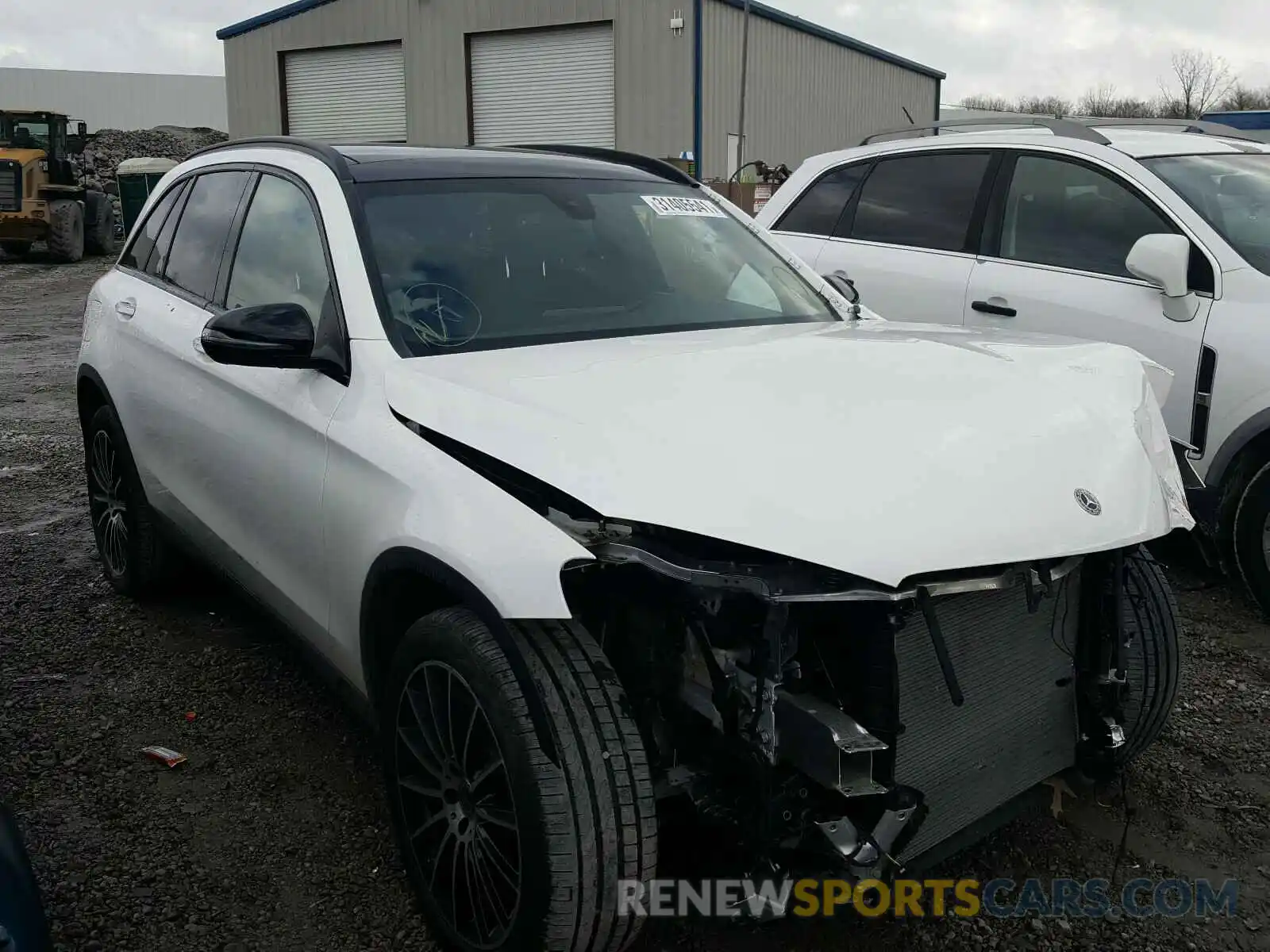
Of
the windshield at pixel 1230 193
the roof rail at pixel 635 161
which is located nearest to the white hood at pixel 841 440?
the roof rail at pixel 635 161

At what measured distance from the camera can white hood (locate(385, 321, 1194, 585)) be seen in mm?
2076

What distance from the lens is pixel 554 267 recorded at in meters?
3.27

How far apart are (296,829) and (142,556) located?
1.83m

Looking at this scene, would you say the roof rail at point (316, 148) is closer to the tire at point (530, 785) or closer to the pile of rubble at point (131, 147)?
the tire at point (530, 785)

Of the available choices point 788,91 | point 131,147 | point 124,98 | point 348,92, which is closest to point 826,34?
point 788,91

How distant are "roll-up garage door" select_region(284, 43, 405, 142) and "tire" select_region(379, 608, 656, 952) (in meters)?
24.7

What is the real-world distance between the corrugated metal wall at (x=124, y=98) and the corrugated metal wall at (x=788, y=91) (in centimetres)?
3372

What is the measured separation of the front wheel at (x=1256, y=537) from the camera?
4359 mm

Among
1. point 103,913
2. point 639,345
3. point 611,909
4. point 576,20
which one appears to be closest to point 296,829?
point 103,913

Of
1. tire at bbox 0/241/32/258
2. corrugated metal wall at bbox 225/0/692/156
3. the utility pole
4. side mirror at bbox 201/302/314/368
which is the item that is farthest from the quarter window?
tire at bbox 0/241/32/258

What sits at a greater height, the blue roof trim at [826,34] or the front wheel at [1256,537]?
the blue roof trim at [826,34]

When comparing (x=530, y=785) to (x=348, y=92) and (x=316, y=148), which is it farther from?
(x=348, y=92)

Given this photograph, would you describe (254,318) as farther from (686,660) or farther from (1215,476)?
(1215,476)

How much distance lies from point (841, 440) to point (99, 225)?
2488 cm
